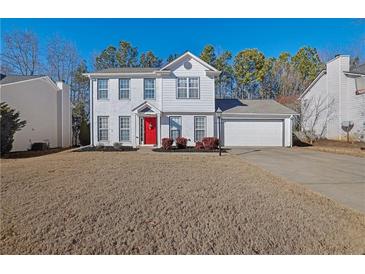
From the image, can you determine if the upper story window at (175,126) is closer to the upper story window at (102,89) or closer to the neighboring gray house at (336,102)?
the upper story window at (102,89)

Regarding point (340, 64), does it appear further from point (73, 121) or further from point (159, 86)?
point (73, 121)

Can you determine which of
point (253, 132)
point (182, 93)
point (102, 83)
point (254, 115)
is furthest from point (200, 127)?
point (102, 83)

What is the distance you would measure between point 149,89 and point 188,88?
2.71 metres

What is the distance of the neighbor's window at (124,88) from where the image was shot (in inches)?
659

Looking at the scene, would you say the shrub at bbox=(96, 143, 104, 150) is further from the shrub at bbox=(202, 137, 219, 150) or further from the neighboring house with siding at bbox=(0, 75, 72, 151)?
the shrub at bbox=(202, 137, 219, 150)

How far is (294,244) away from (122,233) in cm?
237

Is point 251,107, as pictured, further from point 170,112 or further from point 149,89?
point 149,89

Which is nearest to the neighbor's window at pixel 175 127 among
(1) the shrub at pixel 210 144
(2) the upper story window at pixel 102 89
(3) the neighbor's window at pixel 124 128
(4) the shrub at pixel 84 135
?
(1) the shrub at pixel 210 144

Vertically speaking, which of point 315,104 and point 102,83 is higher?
point 102,83

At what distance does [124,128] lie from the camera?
16.8 meters

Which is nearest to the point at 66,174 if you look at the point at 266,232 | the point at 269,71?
the point at 266,232

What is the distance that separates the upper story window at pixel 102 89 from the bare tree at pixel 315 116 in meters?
16.6

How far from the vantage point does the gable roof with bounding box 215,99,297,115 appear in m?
17.2

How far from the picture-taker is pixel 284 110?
17500 millimetres
